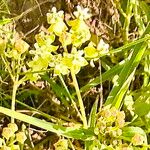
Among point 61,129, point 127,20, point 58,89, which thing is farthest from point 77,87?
point 127,20

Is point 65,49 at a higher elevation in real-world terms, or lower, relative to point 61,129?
higher

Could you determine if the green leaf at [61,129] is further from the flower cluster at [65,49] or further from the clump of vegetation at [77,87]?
the flower cluster at [65,49]

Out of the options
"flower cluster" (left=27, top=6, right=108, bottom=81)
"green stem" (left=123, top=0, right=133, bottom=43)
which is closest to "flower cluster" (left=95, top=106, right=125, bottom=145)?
"flower cluster" (left=27, top=6, right=108, bottom=81)

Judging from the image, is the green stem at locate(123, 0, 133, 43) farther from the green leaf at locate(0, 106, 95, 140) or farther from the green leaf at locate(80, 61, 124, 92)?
the green leaf at locate(0, 106, 95, 140)

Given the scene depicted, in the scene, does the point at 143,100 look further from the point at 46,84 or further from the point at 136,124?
the point at 46,84

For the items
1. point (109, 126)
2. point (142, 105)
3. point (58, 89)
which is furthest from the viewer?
point (58, 89)

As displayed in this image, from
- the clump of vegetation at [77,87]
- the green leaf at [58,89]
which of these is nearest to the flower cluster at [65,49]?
the clump of vegetation at [77,87]

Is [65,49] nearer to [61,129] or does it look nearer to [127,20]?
[61,129]

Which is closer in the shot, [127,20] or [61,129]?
[61,129]
